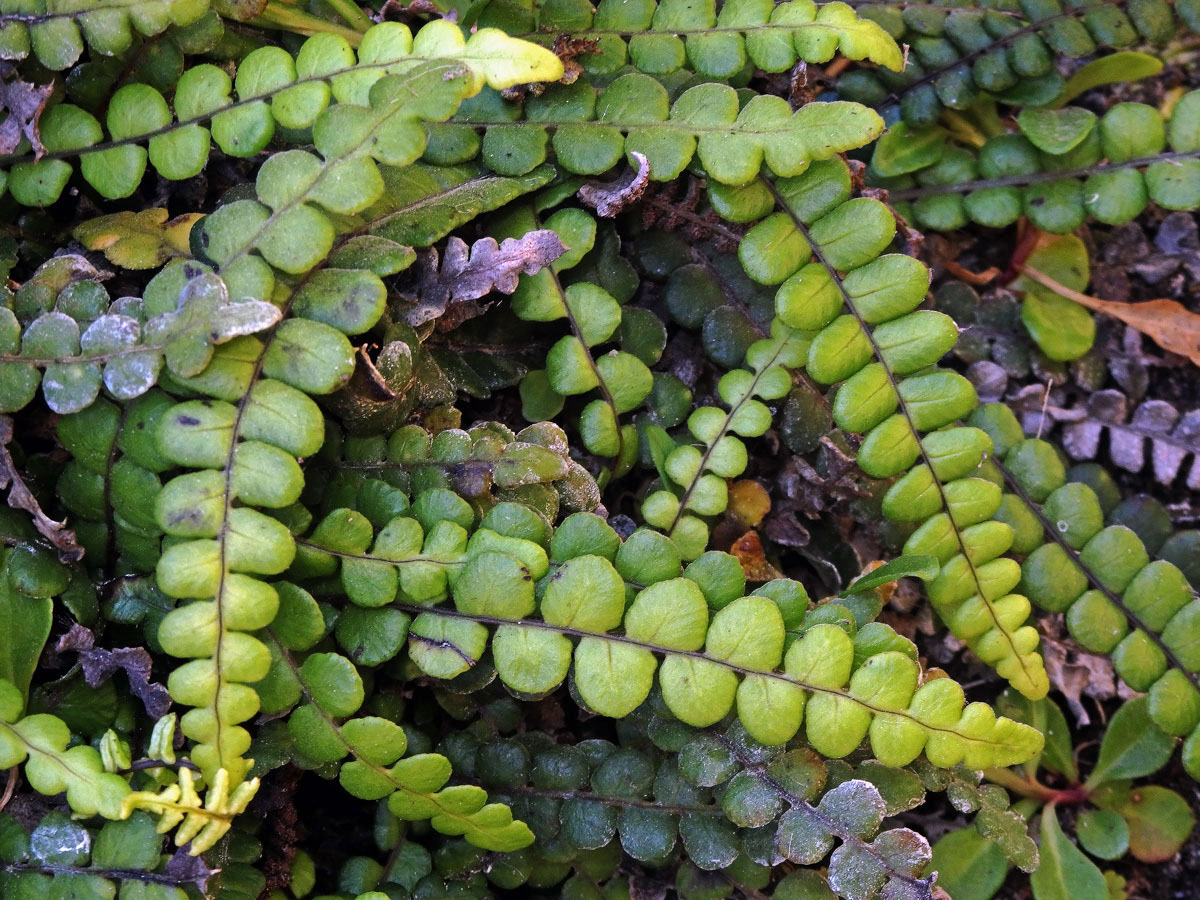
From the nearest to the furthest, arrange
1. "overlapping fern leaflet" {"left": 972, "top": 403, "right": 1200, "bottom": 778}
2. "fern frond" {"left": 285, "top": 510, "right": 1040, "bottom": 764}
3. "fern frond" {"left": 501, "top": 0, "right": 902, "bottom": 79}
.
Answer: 1. "fern frond" {"left": 285, "top": 510, "right": 1040, "bottom": 764}
2. "fern frond" {"left": 501, "top": 0, "right": 902, "bottom": 79}
3. "overlapping fern leaflet" {"left": 972, "top": 403, "right": 1200, "bottom": 778}

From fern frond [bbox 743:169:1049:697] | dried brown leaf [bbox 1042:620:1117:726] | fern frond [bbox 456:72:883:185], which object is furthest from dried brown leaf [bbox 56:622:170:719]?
dried brown leaf [bbox 1042:620:1117:726]

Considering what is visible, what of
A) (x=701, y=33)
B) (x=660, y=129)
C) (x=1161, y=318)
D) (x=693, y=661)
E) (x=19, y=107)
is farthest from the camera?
(x=1161, y=318)

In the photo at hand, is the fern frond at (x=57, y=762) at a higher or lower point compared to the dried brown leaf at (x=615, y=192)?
lower

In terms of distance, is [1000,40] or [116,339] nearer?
[116,339]

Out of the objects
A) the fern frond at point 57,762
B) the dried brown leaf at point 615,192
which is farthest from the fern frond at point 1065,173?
the fern frond at point 57,762

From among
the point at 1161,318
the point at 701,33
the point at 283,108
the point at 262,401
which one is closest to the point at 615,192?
the point at 701,33

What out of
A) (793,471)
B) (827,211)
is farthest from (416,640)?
(827,211)

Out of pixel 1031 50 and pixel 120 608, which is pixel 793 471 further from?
pixel 120 608

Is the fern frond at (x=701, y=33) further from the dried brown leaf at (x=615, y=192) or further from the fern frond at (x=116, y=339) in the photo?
the fern frond at (x=116, y=339)

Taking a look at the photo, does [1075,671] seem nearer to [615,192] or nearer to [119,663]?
[615,192]

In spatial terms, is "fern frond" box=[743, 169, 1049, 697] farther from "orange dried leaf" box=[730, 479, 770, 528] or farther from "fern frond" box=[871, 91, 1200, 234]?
"fern frond" box=[871, 91, 1200, 234]
